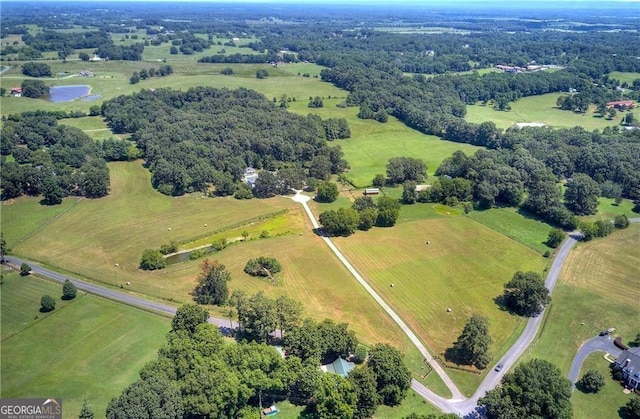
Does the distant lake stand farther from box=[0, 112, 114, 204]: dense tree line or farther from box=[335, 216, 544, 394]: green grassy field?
box=[335, 216, 544, 394]: green grassy field

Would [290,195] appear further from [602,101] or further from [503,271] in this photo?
[602,101]

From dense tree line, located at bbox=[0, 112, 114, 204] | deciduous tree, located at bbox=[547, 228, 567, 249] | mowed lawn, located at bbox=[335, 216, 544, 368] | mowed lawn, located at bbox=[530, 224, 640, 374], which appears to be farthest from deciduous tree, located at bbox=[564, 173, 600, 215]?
dense tree line, located at bbox=[0, 112, 114, 204]

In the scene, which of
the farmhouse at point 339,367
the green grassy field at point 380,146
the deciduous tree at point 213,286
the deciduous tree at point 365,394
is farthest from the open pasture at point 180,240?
the green grassy field at point 380,146

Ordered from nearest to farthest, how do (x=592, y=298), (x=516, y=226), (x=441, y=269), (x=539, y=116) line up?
1. (x=592, y=298)
2. (x=441, y=269)
3. (x=516, y=226)
4. (x=539, y=116)

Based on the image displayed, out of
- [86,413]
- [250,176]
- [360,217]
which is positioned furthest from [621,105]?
[86,413]

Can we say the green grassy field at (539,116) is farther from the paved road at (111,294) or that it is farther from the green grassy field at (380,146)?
the paved road at (111,294)

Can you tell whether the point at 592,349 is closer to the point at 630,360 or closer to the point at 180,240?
the point at 630,360

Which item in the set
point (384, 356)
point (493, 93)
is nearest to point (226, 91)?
point (493, 93)
